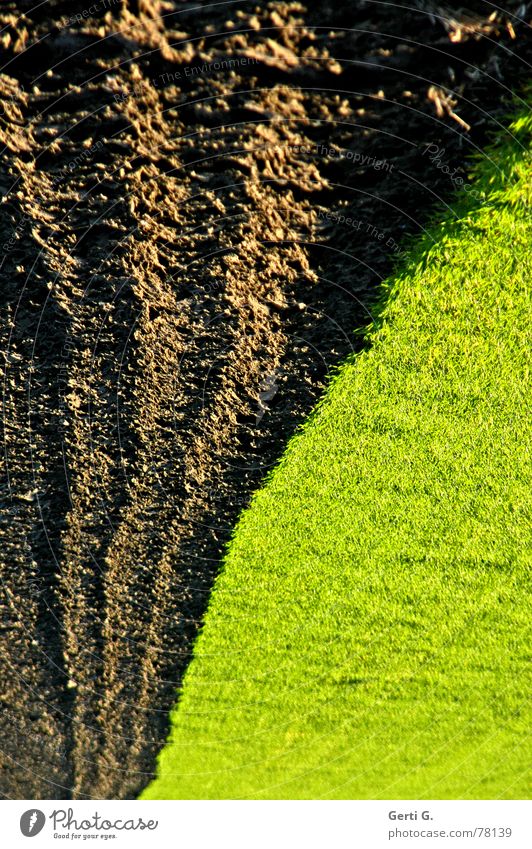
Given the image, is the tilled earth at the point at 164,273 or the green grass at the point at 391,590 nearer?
the tilled earth at the point at 164,273

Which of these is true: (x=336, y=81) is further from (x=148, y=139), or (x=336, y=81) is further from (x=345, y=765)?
(x=345, y=765)

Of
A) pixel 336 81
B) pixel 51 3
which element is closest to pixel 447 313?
pixel 336 81

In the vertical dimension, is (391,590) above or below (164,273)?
below

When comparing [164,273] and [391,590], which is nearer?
[164,273]

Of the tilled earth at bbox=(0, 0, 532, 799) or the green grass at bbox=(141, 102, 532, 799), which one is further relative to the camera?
the green grass at bbox=(141, 102, 532, 799)
